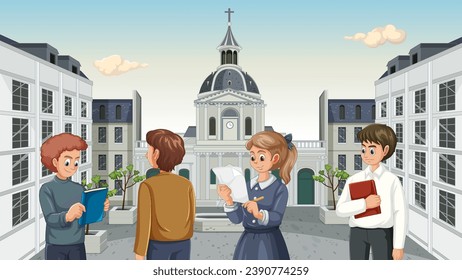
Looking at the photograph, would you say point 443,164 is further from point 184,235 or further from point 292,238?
point 184,235

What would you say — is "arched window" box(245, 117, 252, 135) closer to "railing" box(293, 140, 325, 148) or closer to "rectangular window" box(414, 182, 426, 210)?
"railing" box(293, 140, 325, 148)

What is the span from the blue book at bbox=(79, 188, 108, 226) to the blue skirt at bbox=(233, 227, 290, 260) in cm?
274

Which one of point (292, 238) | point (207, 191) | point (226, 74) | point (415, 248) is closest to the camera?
point (415, 248)

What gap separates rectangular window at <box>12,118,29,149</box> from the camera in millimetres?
11484

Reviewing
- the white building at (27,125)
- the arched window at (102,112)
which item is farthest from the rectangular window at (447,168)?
the arched window at (102,112)

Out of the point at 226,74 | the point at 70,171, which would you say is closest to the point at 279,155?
the point at 70,171

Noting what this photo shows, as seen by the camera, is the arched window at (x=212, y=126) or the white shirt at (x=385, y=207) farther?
the arched window at (x=212, y=126)

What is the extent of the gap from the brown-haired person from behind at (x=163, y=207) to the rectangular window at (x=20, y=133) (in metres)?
8.12

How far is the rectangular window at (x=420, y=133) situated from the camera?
1327 cm

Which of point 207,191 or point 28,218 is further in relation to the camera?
point 207,191

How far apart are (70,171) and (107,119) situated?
17540 millimetres

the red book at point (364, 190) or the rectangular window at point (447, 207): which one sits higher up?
the red book at point (364, 190)

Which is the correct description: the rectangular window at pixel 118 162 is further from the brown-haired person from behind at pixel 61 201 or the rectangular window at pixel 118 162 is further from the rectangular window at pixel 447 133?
the rectangular window at pixel 447 133
